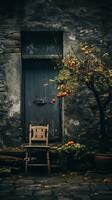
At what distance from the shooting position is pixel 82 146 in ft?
28.9

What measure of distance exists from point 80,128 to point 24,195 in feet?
11.3

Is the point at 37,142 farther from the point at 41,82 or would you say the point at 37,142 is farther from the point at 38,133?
the point at 41,82

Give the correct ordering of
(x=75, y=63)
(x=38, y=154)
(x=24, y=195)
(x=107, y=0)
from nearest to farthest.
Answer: (x=24, y=195)
(x=75, y=63)
(x=38, y=154)
(x=107, y=0)

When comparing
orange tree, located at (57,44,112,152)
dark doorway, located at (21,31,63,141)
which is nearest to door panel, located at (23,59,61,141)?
dark doorway, located at (21,31,63,141)

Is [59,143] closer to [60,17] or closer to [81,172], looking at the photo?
[81,172]

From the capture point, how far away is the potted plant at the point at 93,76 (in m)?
8.36

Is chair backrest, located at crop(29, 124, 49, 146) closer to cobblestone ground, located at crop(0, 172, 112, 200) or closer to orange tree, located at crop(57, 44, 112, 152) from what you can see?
orange tree, located at crop(57, 44, 112, 152)

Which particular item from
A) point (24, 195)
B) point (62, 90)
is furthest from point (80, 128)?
point (24, 195)

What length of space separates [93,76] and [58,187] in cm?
279

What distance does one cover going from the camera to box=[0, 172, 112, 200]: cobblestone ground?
20.3ft

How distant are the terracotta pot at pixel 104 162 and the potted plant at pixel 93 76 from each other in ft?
0.17

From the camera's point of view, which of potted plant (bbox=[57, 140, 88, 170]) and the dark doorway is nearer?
potted plant (bbox=[57, 140, 88, 170])

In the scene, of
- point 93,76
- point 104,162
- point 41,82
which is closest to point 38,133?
point 41,82

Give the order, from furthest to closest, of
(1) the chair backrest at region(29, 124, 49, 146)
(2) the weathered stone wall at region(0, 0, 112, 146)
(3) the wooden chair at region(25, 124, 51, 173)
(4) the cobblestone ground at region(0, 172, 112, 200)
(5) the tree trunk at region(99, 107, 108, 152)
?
(2) the weathered stone wall at region(0, 0, 112, 146)
(1) the chair backrest at region(29, 124, 49, 146)
(5) the tree trunk at region(99, 107, 108, 152)
(3) the wooden chair at region(25, 124, 51, 173)
(4) the cobblestone ground at region(0, 172, 112, 200)
